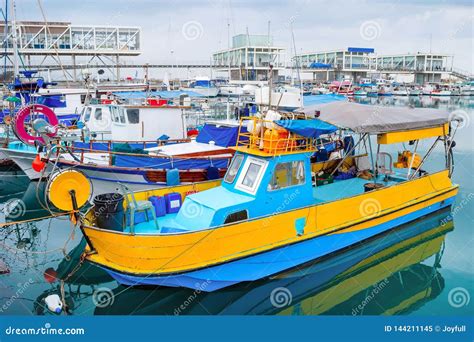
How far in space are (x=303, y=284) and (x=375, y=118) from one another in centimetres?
469

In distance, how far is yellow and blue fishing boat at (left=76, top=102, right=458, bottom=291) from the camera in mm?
7820

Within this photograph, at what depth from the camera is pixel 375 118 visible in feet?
35.0

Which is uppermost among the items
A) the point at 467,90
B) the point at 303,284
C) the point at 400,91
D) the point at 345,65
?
the point at 345,65

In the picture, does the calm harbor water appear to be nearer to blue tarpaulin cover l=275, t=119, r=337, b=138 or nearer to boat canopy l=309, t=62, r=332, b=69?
blue tarpaulin cover l=275, t=119, r=337, b=138

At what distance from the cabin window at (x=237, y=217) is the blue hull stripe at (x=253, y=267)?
79 centimetres

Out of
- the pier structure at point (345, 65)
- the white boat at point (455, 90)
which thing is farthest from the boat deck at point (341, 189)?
the pier structure at point (345, 65)

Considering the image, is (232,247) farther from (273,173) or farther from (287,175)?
(287,175)

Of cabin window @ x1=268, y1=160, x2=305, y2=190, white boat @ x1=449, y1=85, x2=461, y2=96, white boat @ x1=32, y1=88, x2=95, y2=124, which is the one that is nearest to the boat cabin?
cabin window @ x1=268, y1=160, x2=305, y2=190

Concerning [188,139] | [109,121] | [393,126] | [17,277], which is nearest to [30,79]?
[109,121]

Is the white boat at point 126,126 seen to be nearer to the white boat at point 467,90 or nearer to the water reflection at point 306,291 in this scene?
the water reflection at point 306,291

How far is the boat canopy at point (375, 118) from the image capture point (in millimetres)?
10309

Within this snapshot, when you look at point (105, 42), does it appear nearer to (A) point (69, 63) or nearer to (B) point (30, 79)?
(A) point (69, 63)

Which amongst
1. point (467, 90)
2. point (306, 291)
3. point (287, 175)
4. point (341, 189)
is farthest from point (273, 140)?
point (467, 90)

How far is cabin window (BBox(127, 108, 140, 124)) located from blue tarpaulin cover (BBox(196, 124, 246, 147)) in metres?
2.67
